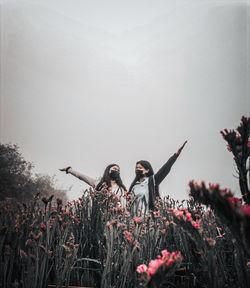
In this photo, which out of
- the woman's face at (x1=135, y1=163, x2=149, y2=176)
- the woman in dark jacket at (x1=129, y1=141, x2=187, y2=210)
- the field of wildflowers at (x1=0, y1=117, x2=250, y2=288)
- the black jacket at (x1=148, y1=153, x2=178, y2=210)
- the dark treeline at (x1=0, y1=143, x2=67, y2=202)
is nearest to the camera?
the field of wildflowers at (x1=0, y1=117, x2=250, y2=288)

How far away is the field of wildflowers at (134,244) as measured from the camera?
1.68ft

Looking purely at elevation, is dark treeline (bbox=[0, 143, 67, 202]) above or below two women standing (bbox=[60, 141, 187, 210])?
above

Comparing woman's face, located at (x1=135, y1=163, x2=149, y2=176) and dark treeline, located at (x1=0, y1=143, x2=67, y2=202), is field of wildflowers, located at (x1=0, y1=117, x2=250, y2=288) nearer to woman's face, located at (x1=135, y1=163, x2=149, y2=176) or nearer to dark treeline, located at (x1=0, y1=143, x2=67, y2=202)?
woman's face, located at (x1=135, y1=163, x2=149, y2=176)

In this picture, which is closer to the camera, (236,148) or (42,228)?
(236,148)

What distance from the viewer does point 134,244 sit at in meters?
1.04

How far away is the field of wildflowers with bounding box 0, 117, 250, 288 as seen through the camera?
0.51 meters

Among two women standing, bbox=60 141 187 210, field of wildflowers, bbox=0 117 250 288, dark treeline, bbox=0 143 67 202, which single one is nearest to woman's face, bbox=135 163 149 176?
two women standing, bbox=60 141 187 210

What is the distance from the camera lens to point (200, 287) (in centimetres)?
108

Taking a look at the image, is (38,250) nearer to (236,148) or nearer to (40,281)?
(40,281)

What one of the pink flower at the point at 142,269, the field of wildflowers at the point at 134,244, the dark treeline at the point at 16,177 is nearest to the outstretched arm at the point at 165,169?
the field of wildflowers at the point at 134,244

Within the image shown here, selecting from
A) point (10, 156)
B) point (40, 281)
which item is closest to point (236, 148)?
point (40, 281)

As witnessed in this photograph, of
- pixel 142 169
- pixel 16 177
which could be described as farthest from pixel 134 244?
pixel 16 177

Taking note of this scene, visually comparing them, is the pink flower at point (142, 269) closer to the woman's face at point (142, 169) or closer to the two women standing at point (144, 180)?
the two women standing at point (144, 180)

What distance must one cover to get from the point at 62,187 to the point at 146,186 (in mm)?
11186
